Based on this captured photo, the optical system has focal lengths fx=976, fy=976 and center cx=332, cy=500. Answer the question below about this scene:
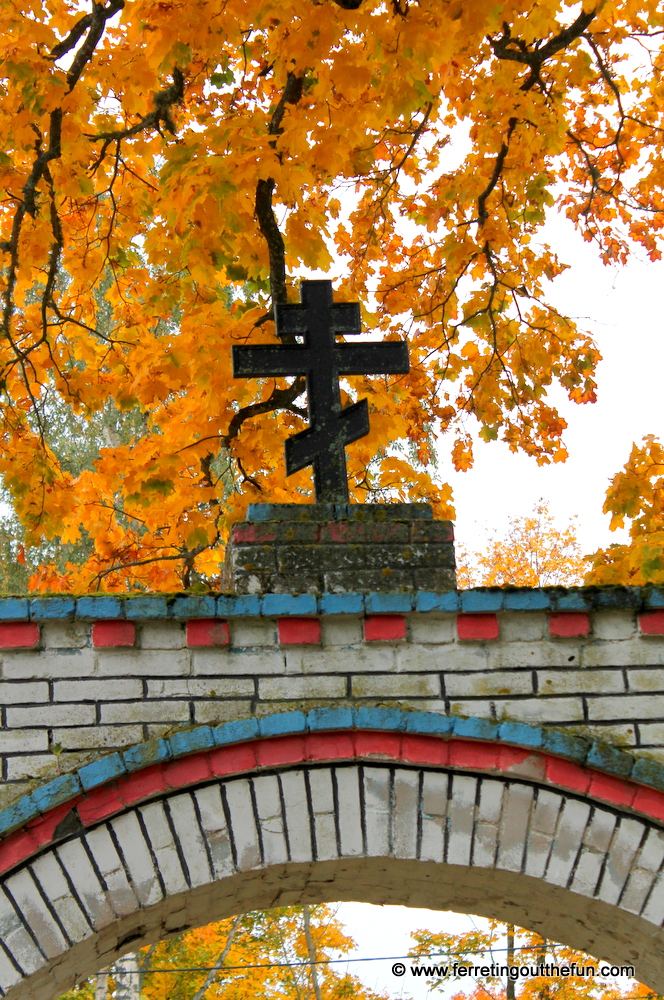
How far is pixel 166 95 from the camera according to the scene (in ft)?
20.0

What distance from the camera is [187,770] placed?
3059 millimetres

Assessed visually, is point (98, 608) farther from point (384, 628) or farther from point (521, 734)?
point (521, 734)

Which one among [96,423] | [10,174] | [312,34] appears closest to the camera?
[312,34]

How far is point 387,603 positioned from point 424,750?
1.59 feet

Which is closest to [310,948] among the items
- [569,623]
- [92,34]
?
[569,623]

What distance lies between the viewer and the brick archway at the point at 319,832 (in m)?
2.98

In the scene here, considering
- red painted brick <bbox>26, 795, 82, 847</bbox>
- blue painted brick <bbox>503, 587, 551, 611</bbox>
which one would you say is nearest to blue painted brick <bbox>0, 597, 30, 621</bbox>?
red painted brick <bbox>26, 795, 82, 847</bbox>

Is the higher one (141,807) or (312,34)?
(312,34)

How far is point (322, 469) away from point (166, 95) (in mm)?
3546

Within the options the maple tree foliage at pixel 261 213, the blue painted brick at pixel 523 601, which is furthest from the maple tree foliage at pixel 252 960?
the blue painted brick at pixel 523 601

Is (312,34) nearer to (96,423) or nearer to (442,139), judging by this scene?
(442,139)

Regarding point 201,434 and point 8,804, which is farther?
point 201,434

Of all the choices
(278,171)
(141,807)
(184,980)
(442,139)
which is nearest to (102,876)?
(141,807)

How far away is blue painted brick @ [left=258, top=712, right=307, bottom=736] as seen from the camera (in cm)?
308
